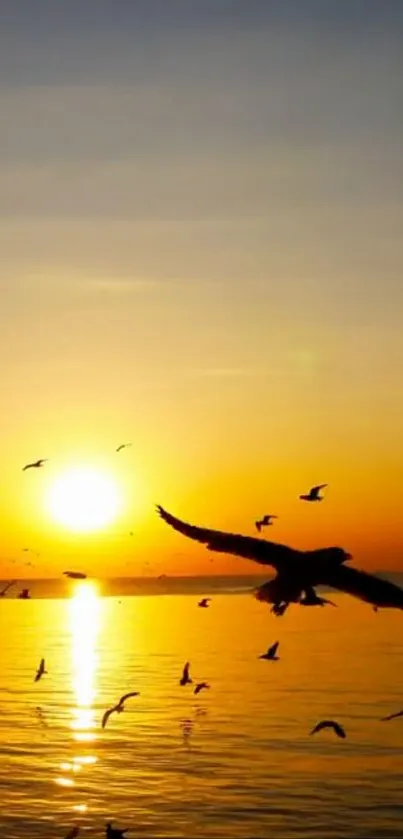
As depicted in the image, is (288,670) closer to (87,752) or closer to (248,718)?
(248,718)

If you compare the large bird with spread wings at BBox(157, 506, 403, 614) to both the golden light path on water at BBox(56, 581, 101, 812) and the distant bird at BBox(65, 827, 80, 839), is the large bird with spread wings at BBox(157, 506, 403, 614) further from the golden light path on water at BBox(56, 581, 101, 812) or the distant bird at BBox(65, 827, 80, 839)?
the golden light path on water at BBox(56, 581, 101, 812)

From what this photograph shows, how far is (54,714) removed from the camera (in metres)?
63.3

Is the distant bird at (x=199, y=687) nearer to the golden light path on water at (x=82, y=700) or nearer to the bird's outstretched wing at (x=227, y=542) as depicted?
the golden light path on water at (x=82, y=700)

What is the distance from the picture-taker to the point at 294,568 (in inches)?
772

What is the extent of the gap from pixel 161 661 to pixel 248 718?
37.6 m

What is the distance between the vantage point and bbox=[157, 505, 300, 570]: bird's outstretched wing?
18375 millimetres

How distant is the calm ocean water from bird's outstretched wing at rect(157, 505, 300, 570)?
18.4 m

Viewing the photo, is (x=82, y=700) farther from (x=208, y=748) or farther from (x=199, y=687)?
Answer: (x=208, y=748)

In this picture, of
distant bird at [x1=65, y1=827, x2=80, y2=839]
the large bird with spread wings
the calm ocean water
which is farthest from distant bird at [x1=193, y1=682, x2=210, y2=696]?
the large bird with spread wings

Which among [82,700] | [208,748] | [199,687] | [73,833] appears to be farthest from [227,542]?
[82,700]

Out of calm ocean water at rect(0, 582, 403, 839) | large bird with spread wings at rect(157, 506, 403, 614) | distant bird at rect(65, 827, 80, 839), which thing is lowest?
distant bird at rect(65, 827, 80, 839)

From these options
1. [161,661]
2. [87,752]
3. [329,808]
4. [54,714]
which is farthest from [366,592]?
[161,661]

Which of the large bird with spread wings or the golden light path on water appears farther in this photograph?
the golden light path on water

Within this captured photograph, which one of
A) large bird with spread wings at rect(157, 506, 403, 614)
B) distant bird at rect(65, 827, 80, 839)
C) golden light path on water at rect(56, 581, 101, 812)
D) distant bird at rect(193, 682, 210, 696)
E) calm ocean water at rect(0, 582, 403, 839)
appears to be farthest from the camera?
distant bird at rect(193, 682, 210, 696)
